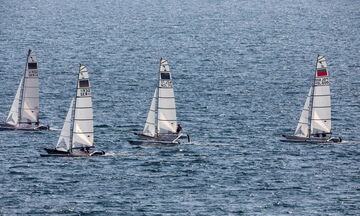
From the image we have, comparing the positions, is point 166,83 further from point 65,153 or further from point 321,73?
point 321,73

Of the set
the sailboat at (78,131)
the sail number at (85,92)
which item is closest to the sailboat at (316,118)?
the sailboat at (78,131)

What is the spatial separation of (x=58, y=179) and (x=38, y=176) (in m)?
2.78

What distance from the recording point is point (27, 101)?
159500 millimetres

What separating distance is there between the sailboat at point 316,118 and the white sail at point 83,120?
26097mm

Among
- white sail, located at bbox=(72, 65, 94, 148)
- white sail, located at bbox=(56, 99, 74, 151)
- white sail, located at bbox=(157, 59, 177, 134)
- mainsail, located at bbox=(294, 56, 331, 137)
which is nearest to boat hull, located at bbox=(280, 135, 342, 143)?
mainsail, located at bbox=(294, 56, 331, 137)

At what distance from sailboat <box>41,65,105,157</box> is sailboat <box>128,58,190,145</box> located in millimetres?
8273

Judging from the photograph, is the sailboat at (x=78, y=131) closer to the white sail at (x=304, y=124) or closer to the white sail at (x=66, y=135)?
the white sail at (x=66, y=135)

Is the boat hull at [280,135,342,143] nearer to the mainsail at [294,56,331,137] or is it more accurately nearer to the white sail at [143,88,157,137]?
the mainsail at [294,56,331,137]

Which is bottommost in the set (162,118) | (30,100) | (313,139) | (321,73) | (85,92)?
(313,139)


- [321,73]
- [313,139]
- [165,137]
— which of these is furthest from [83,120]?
[321,73]

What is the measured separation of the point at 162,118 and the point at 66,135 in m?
14.0

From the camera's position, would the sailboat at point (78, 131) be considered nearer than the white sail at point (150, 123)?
Yes

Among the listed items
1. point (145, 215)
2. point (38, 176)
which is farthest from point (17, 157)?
point (145, 215)

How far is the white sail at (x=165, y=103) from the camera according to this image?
147375 mm
